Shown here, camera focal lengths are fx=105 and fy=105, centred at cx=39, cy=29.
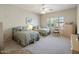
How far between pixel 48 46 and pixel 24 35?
480mm

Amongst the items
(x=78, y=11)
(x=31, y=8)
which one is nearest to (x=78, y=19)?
(x=78, y=11)

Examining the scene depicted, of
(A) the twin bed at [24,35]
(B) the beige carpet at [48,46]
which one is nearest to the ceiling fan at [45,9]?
(A) the twin bed at [24,35]

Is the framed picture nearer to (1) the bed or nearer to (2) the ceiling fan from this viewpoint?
(1) the bed

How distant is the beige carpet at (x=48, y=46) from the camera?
185 centimetres

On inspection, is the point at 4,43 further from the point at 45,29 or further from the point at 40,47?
the point at 45,29

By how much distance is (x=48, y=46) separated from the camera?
1.89 meters

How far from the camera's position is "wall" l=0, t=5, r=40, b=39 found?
5.97ft

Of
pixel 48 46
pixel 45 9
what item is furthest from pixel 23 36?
pixel 45 9

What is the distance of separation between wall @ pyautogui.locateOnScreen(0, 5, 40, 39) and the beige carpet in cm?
18

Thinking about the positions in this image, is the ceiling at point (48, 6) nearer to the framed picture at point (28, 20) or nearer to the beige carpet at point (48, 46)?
the framed picture at point (28, 20)

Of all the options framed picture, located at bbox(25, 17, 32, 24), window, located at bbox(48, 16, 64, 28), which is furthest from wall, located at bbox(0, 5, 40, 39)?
window, located at bbox(48, 16, 64, 28)
